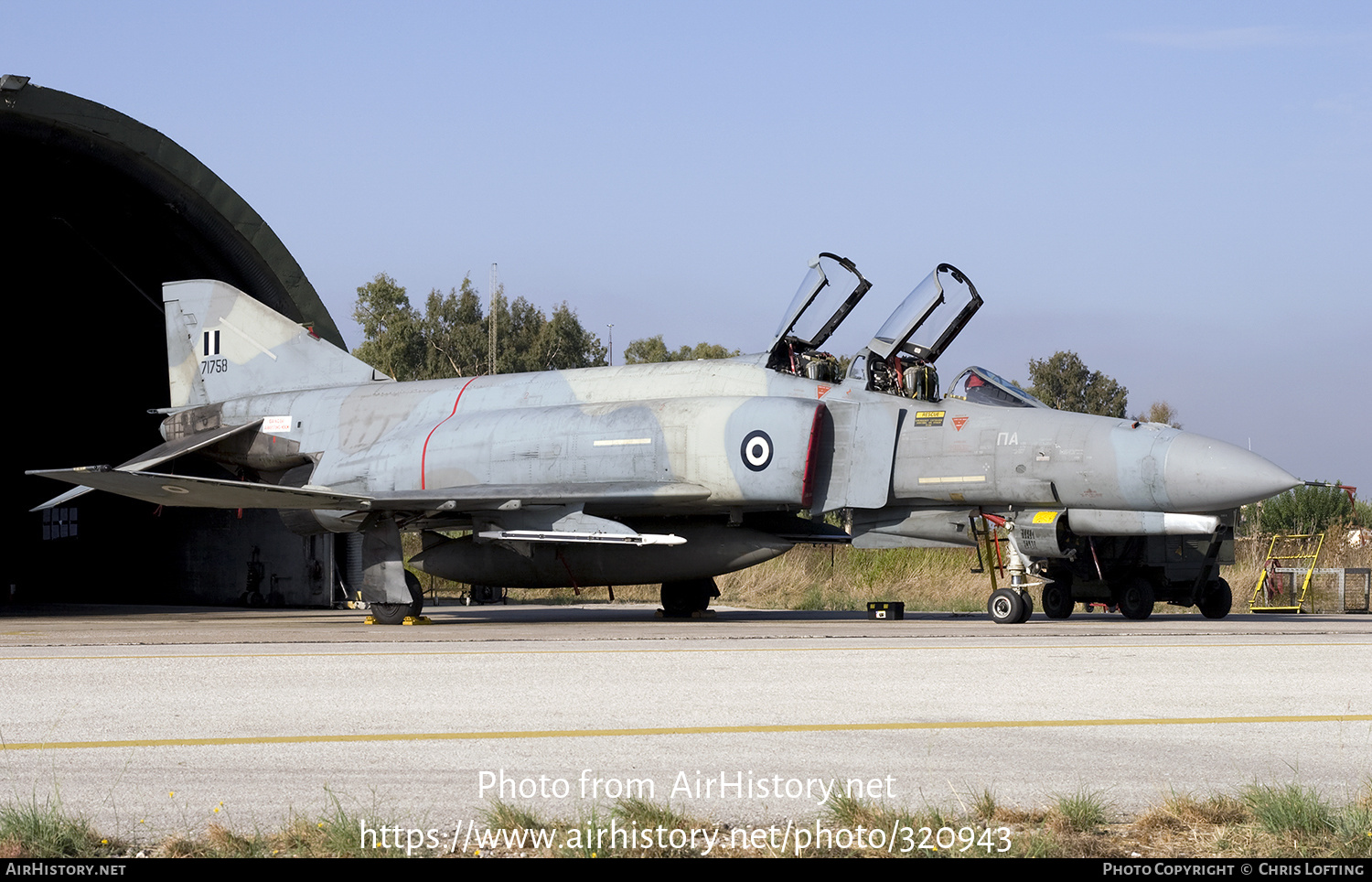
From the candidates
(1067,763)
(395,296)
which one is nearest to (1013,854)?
(1067,763)

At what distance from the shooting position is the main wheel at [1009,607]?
13797 mm

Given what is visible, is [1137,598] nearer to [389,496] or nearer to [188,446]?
[389,496]

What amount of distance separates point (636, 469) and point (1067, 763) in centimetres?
1000

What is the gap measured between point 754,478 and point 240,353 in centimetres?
883

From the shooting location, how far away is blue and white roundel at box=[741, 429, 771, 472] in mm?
14164

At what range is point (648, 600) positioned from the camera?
75.3 feet

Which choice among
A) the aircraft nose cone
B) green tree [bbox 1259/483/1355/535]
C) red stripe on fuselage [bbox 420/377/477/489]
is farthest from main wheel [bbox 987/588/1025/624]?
green tree [bbox 1259/483/1355/535]

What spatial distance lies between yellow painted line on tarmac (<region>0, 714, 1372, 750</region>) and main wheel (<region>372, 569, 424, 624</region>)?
30.0ft

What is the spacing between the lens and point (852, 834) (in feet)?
12.5

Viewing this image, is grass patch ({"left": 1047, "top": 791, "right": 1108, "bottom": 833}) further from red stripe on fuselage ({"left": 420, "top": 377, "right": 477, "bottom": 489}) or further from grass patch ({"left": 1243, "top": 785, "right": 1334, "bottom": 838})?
red stripe on fuselage ({"left": 420, "top": 377, "right": 477, "bottom": 489})

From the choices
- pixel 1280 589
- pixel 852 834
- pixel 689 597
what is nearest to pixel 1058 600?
pixel 689 597

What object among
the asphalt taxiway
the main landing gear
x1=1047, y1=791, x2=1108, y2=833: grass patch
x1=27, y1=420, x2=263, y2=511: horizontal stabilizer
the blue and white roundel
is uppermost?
x1=27, y1=420, x2=263, y2=511: horizontal stabilizer
